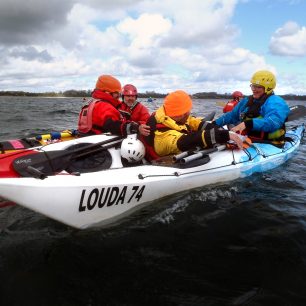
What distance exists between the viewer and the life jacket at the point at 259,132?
7082 mm

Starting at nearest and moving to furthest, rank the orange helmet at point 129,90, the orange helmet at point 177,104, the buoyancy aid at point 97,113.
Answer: the orange helmet at point 177,104
the buoyancy aid at point 97,113
the orange helmet at point 129,90

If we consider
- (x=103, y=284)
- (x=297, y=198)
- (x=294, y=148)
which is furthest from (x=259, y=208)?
(x=294, y=148)

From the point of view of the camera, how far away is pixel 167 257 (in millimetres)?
3797

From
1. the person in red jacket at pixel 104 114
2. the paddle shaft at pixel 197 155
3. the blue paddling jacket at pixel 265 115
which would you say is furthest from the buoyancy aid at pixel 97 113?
the blue paddling jacket at pixel 265 115

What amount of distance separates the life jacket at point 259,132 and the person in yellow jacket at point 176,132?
7.24 feet

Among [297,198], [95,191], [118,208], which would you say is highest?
[95,191]

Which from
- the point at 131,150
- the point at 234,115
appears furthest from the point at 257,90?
the point at 131,150

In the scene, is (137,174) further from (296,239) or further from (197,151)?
(296,239)

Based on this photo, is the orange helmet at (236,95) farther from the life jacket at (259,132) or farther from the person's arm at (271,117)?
the person's arm at (271,117)

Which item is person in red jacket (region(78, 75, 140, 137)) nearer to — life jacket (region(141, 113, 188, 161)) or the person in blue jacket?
life jacket (region(141, 113, 188, 161))

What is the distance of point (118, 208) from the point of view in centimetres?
437

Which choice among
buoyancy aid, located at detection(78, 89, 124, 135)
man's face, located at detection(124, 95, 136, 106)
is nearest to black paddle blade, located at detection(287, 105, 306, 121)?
man's face, located at detection(124, 95, 136, 106)

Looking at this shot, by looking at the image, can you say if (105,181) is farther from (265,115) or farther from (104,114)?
(265,115)

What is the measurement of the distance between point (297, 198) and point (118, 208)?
3.32m
